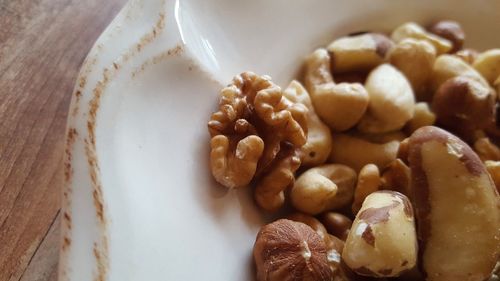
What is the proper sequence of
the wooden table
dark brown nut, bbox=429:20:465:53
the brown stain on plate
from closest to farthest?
the brown stain on plate → the wooden table → dark brown nut, bbox=429:20:465:53

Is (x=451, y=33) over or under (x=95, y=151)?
under

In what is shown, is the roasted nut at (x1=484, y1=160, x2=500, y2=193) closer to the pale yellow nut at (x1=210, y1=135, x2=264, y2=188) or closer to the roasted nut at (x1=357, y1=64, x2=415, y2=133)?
the roasted nut at (x1=357, y1=64, x2=415, y2=133)

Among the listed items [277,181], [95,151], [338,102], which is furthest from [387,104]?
[95,151]

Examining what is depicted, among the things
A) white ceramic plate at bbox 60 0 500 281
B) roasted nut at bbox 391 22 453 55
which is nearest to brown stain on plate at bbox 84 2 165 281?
white ceramic plate at bbox 60 0 500 281

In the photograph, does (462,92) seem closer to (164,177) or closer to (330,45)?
(330,45)

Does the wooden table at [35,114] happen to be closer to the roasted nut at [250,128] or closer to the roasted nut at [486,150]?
the roasted nut at [250,128]

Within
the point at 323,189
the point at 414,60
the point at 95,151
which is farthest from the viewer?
the point at 414,60

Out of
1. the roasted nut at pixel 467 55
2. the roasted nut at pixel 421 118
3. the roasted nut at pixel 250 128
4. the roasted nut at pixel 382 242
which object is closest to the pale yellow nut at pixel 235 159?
the roasted nut at pixel 250 128

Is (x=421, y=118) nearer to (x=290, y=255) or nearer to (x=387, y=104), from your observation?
(x=387, y=104)
